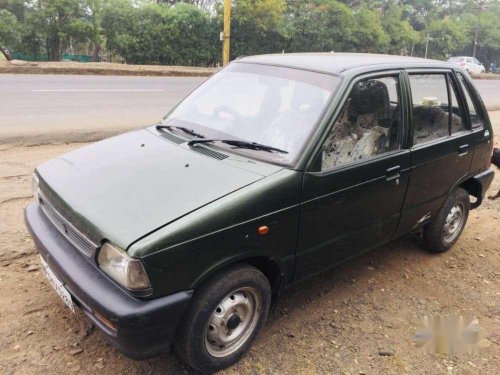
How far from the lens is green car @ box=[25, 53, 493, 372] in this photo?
225 centimetres

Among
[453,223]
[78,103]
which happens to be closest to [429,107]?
[453,223]

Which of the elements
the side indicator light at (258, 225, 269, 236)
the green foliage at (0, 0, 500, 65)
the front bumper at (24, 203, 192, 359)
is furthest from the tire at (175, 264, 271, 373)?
the green foliage at (0, 0, 500, 65)

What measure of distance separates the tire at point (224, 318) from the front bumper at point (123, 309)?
11 centimetres

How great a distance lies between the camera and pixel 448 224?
168 inches

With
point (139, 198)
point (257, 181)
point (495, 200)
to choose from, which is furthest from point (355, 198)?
point (495, 200)

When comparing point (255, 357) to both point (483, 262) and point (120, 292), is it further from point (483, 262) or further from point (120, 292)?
point (483, 262)

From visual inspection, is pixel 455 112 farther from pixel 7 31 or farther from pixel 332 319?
pixel 7 31

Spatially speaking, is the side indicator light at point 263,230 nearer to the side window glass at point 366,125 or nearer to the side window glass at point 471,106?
the side window glass at point 366,125

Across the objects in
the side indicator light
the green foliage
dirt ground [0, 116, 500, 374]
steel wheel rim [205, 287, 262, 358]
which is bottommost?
dirt ground [0, 116, 500, 374]

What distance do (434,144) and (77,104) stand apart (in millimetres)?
8589

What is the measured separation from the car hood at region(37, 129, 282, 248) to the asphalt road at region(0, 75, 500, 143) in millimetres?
4743

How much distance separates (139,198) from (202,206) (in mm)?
356

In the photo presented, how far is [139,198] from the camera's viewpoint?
2.43 m

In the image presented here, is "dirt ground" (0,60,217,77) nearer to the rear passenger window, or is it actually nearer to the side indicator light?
the rear passenger window
